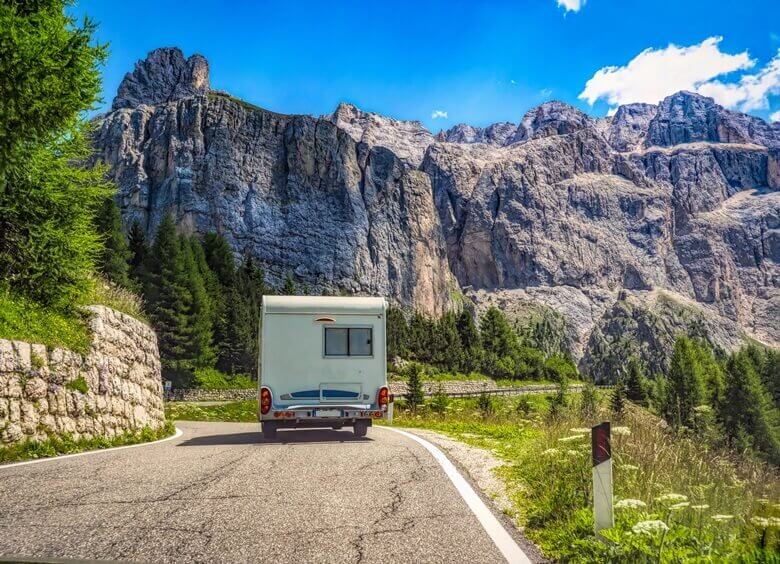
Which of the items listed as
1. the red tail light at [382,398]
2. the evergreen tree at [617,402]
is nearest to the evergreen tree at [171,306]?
the evergreen tree at [617,402]

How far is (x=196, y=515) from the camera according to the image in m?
5.53

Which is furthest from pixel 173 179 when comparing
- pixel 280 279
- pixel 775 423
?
pixel 775 423

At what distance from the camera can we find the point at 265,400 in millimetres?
13258

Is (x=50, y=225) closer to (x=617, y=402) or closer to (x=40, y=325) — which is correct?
(x=40, y=325)

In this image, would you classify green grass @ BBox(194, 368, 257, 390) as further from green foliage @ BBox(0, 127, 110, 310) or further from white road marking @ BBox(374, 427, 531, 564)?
white road marking @ BBox(374, 427, 531, 564)

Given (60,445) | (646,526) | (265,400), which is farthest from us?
(265,400)

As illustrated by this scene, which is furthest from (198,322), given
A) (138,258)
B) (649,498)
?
(649,498)

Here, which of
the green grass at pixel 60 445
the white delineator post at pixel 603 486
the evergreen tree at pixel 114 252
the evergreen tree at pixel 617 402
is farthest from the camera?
the evergreen tree at pixel 114 252

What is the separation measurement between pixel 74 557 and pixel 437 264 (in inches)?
6888

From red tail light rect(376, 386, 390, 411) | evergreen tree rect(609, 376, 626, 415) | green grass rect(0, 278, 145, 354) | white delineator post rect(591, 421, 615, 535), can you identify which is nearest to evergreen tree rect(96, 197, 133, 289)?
green grass rect(0, 278, 145, 354)

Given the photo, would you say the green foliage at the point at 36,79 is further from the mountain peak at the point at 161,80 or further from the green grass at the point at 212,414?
the mountain peak at the point at 161,80

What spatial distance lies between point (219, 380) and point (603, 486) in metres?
55.1

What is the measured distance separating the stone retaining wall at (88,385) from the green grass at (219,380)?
3792 cm

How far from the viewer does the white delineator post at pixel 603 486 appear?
4.65m
